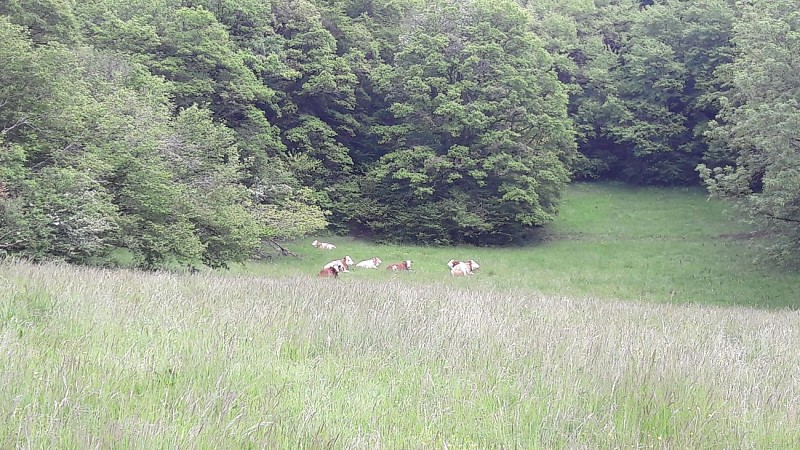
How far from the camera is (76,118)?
1630 cm

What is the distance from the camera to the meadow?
3.15 m

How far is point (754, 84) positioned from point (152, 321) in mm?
21678

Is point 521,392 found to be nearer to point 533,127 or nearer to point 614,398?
point 614,398

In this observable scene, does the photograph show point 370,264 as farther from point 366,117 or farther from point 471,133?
point 366,117

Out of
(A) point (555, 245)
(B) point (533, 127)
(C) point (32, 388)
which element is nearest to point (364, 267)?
(A) point (555, 245)

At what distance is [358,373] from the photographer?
174 inches

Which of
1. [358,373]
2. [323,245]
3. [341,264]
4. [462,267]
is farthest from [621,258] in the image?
[358,373]

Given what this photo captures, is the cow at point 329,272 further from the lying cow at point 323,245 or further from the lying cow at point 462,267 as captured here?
the lying cow at point 323,245

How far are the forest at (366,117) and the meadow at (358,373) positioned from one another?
920 centimetres

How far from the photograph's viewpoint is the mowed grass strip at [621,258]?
2167 centimetres

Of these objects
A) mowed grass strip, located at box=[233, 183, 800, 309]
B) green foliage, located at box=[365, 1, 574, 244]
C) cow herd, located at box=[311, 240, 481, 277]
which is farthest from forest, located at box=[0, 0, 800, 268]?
cow herd, located at box=[311, 240, 481, 277]

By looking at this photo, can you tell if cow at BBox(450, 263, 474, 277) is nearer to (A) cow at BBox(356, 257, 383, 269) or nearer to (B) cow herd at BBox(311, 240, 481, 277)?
(B) cow herd at BBox(311, 240, 481, 277)

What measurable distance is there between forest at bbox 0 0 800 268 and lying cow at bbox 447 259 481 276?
244 inches

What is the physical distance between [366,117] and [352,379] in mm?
35847
